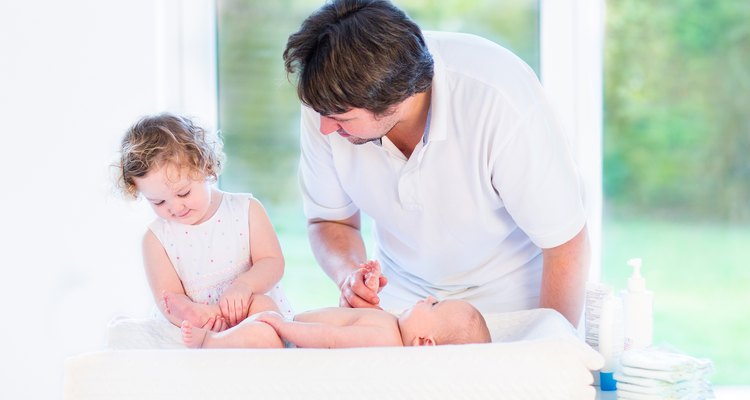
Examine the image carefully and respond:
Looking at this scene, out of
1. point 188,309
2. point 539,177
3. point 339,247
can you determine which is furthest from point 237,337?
point 539,177

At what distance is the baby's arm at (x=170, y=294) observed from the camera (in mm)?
1810

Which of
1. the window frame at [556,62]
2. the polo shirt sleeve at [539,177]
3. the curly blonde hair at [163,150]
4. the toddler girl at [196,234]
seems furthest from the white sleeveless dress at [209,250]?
the window frame at [556,62]

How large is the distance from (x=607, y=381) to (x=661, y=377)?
21 cm

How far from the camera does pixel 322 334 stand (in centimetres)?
169

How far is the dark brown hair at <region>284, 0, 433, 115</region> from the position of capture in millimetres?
1658

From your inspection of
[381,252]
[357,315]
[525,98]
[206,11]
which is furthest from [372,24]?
[206,11]

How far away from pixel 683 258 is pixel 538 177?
1451mm

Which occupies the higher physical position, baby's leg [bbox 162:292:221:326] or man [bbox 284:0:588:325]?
man [bbox 284:0:588:325]

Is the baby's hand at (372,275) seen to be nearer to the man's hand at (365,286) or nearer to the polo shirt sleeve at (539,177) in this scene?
the man's hand at (365,286)

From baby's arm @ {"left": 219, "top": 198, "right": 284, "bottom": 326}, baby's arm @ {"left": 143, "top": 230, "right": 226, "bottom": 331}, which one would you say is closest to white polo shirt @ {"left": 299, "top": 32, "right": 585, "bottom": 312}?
baby's arm @ {"left": 219, "top": 198, "right": 284, "bottom": 326}

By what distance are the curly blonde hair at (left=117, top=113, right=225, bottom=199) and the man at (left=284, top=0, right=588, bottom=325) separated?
0.27 meters

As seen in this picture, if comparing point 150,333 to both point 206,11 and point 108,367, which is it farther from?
point 206,11

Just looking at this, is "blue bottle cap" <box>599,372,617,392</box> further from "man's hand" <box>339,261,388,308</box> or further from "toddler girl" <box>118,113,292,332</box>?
"toddler girl" <box>118,113,292,332</box>

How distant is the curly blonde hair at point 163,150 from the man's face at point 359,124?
0.30 m
